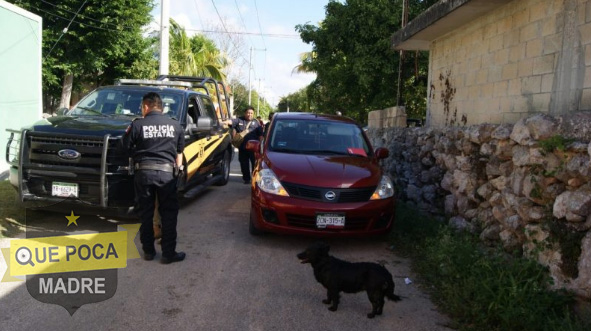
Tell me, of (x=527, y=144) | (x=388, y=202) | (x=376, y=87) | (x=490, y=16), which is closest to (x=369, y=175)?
(x=388, y=202)

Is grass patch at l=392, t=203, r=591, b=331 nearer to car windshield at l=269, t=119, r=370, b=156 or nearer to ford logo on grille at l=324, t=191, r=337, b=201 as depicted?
ford logo on grille at l=324, t=191, r=337, b=201

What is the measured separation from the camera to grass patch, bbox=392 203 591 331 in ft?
11.8

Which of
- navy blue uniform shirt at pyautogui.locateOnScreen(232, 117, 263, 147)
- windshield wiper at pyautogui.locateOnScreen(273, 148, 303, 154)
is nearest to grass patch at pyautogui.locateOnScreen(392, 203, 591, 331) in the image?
windshield wiper at pyautogui.locateOnScreen(273, 148, 303, 154)

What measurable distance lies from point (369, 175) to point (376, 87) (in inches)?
472

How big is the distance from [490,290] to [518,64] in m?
3.16

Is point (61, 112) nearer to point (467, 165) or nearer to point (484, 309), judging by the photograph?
point (467, 165)

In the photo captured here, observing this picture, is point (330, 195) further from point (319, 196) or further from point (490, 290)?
point (490, 290)

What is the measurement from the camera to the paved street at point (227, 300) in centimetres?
366

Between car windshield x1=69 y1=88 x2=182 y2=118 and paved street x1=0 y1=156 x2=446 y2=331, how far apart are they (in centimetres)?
238

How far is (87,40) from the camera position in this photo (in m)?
20.5

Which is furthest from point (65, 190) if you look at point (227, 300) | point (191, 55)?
point (191, 55)

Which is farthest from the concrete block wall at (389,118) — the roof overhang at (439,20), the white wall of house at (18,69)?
the white wall of house at (18,69)

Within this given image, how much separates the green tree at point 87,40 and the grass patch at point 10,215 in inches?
552

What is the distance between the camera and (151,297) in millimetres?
4105
